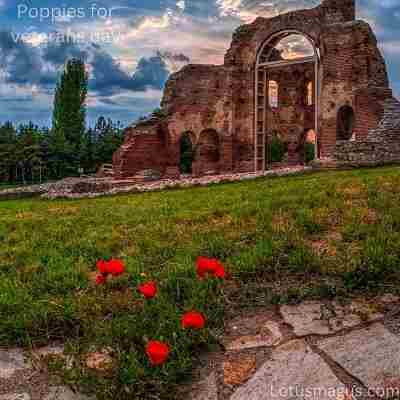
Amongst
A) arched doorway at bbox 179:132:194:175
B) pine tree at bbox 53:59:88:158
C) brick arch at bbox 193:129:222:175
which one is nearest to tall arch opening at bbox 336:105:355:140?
brick arch at bbox 193:129:222:175

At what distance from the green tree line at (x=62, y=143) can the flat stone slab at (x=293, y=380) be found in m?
30.7

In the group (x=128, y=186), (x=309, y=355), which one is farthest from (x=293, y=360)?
(x=128, y=186)

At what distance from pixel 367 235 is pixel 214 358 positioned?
Result: 1855 millimetres

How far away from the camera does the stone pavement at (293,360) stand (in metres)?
1.93

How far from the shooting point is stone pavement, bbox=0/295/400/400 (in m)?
1.93

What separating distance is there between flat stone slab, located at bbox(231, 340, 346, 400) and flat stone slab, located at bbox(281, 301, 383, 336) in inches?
8.6

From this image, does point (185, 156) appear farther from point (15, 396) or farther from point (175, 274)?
point (15, 396)

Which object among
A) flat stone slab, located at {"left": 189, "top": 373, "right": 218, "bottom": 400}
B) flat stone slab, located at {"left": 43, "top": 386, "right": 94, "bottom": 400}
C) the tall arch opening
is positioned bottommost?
flat stone slab, located at {"left": 43, "top": 386, "right": 94, "bottom": 400}

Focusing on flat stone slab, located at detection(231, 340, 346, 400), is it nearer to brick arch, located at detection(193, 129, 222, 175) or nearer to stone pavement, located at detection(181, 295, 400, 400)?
stone pavement, located at detection(181, 295, 400, 400)

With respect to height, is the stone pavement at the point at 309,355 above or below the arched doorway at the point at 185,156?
below

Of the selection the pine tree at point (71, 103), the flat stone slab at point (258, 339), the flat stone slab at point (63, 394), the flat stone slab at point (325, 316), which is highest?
the pine tree at point (71, 103)

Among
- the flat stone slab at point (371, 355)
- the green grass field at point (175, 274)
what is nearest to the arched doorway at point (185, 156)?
the green grass field at point (175, 274)

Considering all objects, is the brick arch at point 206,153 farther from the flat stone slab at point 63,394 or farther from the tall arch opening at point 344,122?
the flat stone slab at point 63,394

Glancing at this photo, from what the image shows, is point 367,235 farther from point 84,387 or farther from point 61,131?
point 61,131
